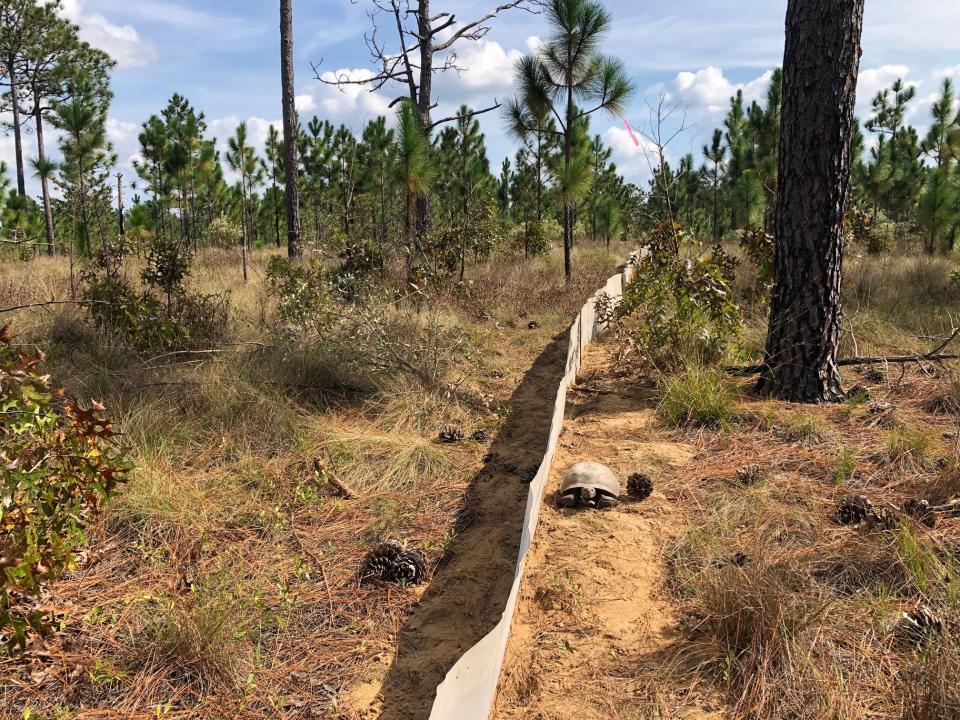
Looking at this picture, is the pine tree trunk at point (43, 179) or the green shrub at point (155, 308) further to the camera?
the pine tree trunk at point (43, 179)

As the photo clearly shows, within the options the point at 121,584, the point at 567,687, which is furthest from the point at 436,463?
the point at 567,687

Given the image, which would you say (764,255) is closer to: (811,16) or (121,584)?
(811,16)

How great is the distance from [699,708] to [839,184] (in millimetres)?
4206

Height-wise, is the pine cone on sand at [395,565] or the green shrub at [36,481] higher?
the green shrub at [36,481]

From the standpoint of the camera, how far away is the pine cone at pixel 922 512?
309 cm

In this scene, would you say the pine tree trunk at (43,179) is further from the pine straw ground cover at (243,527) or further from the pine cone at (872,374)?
the pine cone at (872,374)

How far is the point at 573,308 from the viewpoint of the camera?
1102cm

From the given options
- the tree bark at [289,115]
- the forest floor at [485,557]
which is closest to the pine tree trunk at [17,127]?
the tree bark at [289,115]

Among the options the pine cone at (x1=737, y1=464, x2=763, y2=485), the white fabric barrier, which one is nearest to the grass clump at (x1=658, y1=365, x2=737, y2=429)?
→ the pine cone at (x1=737, y1=464, x2=763, y2=485)

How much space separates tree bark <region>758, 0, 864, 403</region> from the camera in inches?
193

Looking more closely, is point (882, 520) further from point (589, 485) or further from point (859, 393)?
point (859, 393)

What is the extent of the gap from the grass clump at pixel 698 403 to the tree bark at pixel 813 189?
1.88ft

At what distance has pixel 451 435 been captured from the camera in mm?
5113

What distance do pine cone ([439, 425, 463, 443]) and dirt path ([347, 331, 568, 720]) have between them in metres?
0.28
